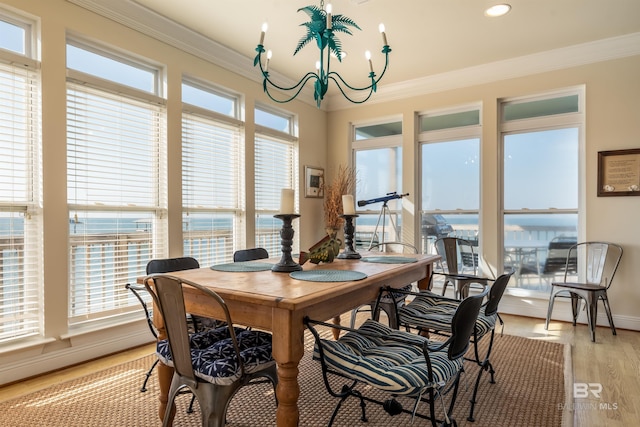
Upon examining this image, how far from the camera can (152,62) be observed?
3.31 meters

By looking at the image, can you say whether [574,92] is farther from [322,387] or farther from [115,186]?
[115,186]

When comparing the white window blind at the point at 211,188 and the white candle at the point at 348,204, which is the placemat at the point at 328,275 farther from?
the white window blind at the point at 211,188

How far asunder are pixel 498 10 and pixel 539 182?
6.32 feet

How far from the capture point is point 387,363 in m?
1.61

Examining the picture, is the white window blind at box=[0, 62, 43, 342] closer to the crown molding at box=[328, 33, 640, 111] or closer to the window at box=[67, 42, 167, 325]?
the window at box=[67, 42, 167, 325]

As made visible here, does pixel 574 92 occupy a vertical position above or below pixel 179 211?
above

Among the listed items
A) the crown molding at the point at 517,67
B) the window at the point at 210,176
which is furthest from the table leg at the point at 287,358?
the crown molding at the point at 517,67

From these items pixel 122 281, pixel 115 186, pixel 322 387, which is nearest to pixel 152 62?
pixel 115 186

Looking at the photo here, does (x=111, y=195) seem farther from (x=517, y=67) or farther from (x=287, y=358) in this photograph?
(x=517, y=67)

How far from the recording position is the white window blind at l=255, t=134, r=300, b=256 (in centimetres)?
441

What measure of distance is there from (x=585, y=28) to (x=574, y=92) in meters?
0.75

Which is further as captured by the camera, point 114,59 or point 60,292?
point 114,59

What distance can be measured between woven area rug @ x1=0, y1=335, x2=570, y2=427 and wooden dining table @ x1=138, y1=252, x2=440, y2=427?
40 centimetres

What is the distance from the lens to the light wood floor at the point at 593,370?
2150 millimetres
